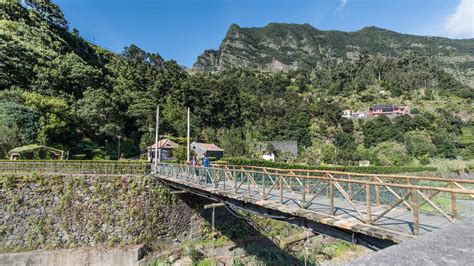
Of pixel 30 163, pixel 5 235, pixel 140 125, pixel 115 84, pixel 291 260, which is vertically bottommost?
pixel 291 260

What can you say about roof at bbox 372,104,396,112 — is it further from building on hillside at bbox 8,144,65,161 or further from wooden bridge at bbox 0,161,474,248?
building on hillside at bbox 8,144,65,161

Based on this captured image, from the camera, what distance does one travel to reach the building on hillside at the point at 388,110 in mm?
72600

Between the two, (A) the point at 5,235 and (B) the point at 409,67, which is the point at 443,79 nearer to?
(B) the point at 409,67

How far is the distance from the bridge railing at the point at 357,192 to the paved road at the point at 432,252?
118 inches

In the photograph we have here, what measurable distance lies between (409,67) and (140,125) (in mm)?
99701

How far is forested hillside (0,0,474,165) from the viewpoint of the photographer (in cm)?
3200

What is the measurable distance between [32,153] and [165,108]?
955 inches

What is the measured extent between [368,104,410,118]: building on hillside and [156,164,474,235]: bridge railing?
70.2 metres

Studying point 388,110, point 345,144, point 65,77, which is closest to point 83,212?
point 65,77

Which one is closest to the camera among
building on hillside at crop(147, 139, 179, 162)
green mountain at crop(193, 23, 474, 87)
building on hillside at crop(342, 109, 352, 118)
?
building on hillside at crop(147, 139, 179, 162)

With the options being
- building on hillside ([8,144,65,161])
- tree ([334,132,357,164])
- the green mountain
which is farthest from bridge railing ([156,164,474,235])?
the green mountain

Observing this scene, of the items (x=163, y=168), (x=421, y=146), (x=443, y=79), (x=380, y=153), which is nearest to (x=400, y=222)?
(x=163, y=168)

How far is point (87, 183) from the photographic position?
15727mm

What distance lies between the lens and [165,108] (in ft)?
151
